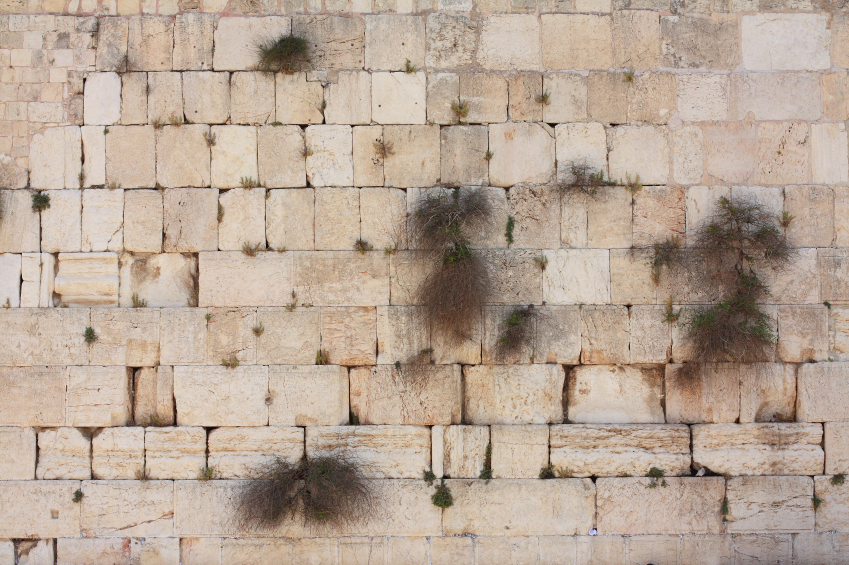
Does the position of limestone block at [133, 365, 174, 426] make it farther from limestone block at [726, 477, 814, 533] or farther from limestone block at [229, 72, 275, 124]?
limestone block at [726, 477, 814, 533]

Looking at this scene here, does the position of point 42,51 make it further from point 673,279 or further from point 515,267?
point 673,279

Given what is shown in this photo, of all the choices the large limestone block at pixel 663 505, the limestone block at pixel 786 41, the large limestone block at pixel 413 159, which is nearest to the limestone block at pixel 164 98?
the large limestone block at pixel 413 159

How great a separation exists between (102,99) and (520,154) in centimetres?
428

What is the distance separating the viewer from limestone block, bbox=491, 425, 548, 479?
5.08 m

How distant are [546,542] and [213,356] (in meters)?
3.74

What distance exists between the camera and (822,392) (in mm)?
5168

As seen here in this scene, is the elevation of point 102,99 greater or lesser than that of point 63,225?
greater

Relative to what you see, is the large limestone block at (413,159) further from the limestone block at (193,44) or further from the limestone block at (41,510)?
the limestone block at (41,510)

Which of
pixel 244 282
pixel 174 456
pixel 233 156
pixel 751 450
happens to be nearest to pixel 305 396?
pixel 244 282

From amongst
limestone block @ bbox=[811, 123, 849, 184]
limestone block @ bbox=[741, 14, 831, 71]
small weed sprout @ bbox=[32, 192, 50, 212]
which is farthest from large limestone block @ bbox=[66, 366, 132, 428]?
limestone block @ bbox=[811, 123, 849, 184]

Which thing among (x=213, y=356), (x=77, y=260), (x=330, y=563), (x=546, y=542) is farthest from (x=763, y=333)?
(x=77, y=260)

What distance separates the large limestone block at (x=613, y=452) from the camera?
16.7 feet

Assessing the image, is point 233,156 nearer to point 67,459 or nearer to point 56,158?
point 56,158

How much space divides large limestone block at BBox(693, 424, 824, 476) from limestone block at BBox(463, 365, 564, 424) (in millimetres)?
1483
